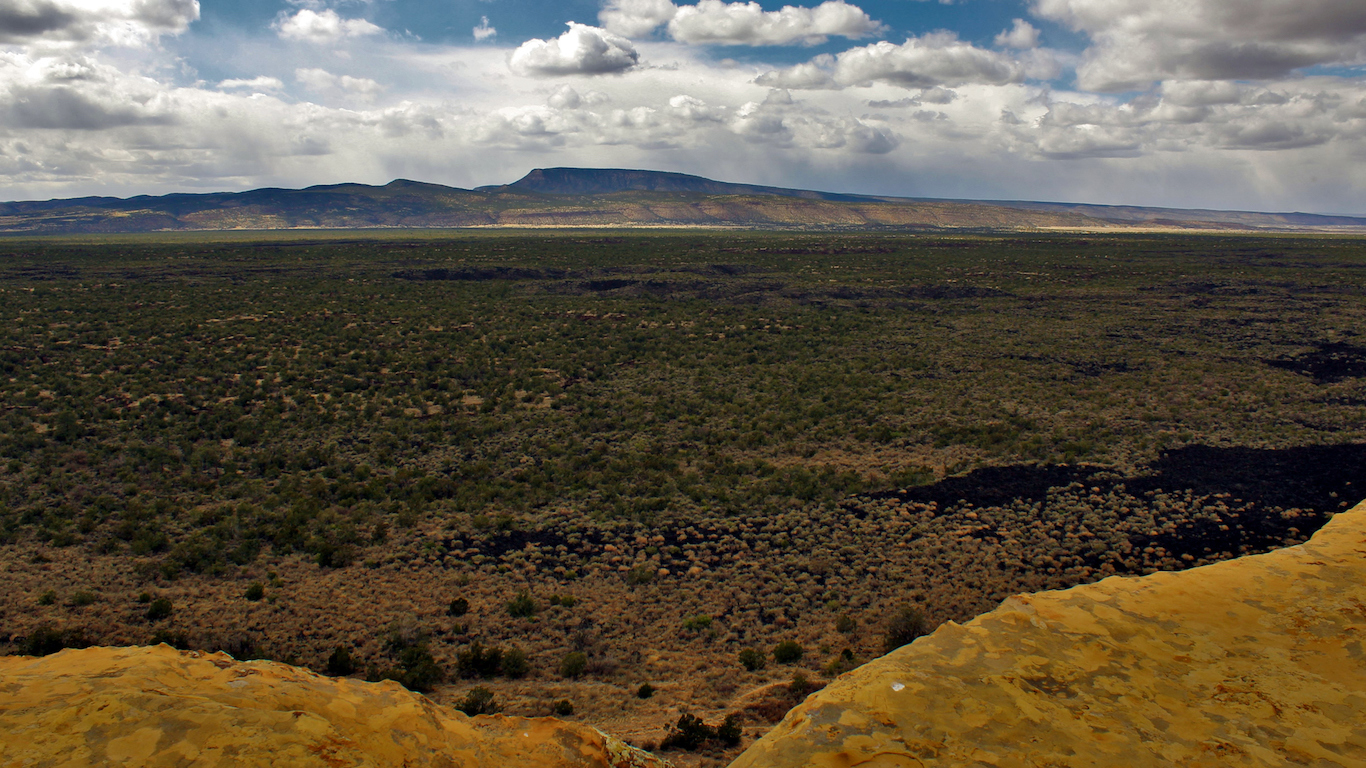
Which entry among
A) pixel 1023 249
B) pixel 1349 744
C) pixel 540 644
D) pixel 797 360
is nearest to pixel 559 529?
pixel 540 644

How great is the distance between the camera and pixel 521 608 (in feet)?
42.5

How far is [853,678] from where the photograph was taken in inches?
356

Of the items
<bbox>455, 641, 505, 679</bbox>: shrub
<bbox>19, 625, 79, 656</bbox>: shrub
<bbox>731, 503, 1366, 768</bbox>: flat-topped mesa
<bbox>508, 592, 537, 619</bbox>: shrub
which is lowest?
<bbox>455, 641, 505, 679</bbox>: shrub

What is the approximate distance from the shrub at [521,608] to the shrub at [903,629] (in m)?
6.46

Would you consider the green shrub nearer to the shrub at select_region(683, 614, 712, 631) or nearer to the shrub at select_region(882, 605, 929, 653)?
the shrub at select_region(683, 614, 712, 631)

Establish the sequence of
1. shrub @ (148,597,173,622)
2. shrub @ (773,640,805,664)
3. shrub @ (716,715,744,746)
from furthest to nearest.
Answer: shrub @ (148,597,173,622) → shrub @ (773,640,805,664) → shrub @ (716,715,744,746)

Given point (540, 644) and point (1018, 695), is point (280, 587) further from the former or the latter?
point (1018, 695)

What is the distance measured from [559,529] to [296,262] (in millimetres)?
78000

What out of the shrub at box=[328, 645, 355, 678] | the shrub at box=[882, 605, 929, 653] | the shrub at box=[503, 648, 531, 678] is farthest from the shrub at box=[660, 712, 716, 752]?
the shrub at box=[328, 645, 355, 678]

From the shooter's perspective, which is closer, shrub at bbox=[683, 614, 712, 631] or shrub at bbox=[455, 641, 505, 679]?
shrub at bbox=[455, 641, 505, 679]

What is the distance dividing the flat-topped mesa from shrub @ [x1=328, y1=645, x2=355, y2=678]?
691cm

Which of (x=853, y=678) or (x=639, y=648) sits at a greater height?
(x=853, y=678)

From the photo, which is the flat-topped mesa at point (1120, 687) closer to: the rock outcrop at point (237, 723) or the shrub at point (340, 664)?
the rock outcrop at point (237, 723)

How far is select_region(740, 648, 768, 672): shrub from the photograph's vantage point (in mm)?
11273
